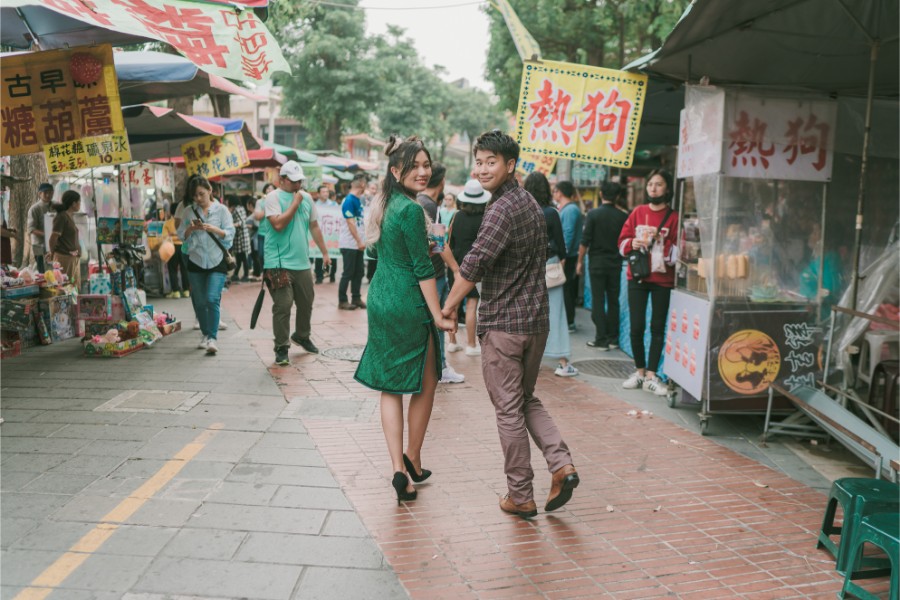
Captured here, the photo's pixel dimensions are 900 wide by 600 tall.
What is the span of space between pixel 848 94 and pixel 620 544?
13.6 ft

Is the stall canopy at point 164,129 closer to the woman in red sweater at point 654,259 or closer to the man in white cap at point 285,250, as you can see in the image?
the man in white cap at point 285,250

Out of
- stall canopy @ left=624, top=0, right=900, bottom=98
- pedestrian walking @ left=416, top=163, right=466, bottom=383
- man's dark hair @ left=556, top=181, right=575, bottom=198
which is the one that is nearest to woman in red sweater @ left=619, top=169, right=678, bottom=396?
stall canopy @ left=624, top=0, right=900, bottom=98

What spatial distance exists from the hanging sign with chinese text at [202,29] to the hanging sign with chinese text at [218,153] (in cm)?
423

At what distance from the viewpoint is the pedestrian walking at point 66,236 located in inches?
389

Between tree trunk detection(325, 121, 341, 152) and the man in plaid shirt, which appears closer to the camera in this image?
the man in plaid shirt

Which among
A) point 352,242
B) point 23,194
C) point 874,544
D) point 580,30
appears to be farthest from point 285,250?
point 580,30

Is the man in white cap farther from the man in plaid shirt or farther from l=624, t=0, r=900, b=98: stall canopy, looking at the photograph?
the man in plaid shirt

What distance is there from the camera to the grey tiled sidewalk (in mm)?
3172

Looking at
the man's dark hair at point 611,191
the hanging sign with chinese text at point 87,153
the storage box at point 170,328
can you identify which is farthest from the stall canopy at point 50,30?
the man's dark hair at point 611,191

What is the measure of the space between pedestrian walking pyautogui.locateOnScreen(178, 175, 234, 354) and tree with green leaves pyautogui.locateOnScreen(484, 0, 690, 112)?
707cm

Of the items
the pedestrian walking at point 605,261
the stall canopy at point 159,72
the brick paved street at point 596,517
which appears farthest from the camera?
the pedestrian walking at point 605,261

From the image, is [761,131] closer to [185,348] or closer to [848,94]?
[848,94]

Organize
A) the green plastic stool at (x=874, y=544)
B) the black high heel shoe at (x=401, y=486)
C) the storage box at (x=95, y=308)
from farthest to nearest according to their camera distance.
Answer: the storage box at (x=95, y=308), the black high heel shoe at (x=401, y=486), the green plastic stool at (x=874, y=544)

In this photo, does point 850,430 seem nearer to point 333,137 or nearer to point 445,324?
point 445,324
